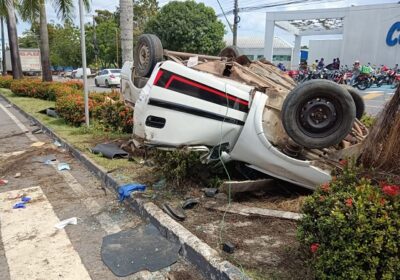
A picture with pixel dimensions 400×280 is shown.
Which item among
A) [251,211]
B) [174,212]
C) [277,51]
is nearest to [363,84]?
[251,211]

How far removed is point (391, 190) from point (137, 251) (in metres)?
→ 2.23

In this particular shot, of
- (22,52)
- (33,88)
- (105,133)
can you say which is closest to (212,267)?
(105,133)

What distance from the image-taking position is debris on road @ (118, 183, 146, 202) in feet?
15.4

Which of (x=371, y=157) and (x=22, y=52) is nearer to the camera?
(x=371, y=157)

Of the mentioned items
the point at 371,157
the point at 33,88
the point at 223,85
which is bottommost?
the point at 33,88

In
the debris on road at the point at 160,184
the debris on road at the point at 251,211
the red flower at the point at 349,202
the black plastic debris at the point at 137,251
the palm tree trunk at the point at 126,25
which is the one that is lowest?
the black plastic debris at the point at 137,251

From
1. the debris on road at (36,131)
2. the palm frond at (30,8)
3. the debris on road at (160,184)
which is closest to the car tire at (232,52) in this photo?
the debris on road at (160,184)

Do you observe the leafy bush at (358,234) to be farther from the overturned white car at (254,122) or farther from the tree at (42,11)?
the tree at (42,11)

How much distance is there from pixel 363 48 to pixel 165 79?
24215 mm

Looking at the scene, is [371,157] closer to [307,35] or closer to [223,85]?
[223,85]

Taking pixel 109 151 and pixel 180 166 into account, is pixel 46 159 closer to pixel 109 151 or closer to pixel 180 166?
pixel 109 151

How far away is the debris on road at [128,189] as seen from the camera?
4.70 metres

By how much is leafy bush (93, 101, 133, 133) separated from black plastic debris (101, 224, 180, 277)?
4.25 metres

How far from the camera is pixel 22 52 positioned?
45188mm
